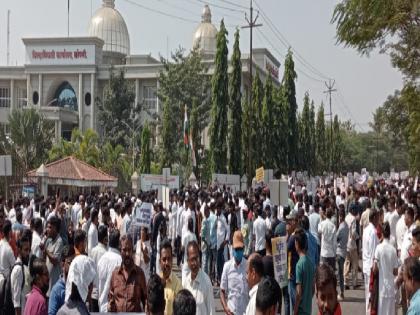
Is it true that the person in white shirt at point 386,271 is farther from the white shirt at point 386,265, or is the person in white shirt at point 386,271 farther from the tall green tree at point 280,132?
the tall green tree at point 280,132

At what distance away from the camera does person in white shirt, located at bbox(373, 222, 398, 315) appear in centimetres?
1059

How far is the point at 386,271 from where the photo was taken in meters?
10.6

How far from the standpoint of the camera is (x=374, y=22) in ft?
50.2

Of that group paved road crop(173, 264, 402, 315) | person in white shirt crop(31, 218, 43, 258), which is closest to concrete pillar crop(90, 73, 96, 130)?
paved road crop(173, 264, 402, 315)

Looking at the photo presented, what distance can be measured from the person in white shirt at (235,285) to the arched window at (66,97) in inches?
A: 3061

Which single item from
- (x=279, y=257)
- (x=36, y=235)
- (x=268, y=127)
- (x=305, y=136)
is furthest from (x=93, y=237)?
(x=305, y=136)

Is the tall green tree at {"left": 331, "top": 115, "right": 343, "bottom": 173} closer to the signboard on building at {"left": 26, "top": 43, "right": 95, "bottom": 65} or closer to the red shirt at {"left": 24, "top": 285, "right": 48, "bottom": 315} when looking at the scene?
the signboard on building at {"left": 26, "top": 43, "right": 95, "bottom": 65}

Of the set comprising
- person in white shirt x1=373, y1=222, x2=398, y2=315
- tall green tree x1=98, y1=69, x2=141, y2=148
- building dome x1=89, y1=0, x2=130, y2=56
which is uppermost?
building dome x1=89, y1=0, x2=130, y2=56

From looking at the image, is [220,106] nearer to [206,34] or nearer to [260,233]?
[260,233]

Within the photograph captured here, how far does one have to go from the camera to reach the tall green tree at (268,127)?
49025 millimetres

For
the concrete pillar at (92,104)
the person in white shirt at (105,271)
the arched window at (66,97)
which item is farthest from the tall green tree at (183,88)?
the person in white shirt at (105,271)

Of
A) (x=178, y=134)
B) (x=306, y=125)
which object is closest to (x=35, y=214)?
(x=178, y=134)

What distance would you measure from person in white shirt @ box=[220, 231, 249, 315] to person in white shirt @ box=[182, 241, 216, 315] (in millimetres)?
990

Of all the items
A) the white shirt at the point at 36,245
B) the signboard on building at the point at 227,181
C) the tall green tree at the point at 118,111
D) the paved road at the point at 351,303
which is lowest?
the paved road at the point at 351,303
